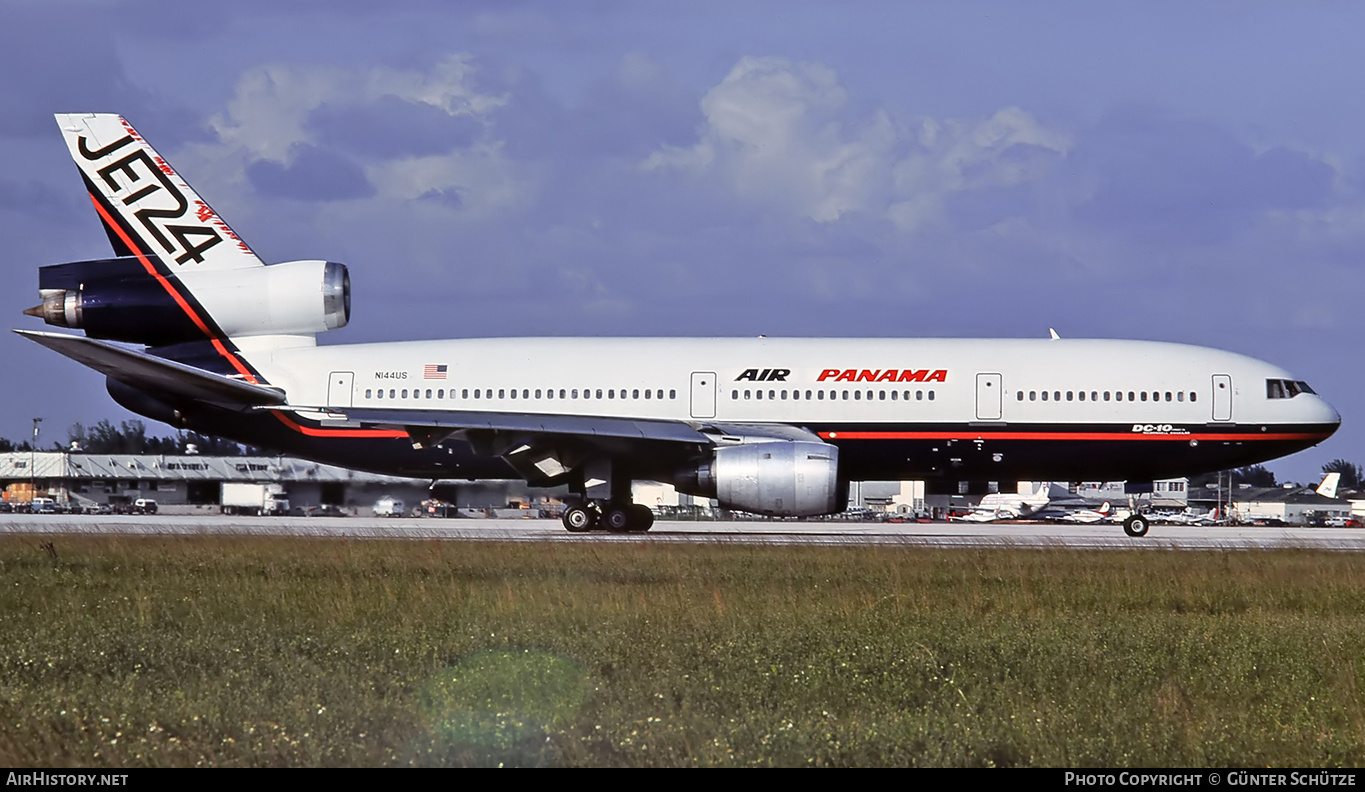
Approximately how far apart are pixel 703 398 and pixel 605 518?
2.98 m

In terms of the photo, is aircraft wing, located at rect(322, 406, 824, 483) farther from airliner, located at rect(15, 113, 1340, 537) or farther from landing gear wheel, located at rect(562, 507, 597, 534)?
landing gear wheel, located at rect(562, 507, 597, 534)

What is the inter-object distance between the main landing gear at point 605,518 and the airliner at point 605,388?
0.10 ft

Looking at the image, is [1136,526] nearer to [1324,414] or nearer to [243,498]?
[1324,414]

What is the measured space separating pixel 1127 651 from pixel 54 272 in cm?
2200

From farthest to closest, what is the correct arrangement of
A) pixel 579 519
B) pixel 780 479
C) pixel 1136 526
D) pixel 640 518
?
pixel 1136 526 < pixel 640 518 < pixel 579 519 < pixel 780 479

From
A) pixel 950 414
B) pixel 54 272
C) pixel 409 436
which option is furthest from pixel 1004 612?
pixel 54 272

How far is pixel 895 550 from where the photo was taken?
19172 millimetres

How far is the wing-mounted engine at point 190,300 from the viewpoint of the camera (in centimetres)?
2455

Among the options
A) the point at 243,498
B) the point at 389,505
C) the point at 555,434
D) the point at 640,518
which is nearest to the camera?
the point at 555,434

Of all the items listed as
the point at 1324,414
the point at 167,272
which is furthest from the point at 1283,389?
the point at 167,272

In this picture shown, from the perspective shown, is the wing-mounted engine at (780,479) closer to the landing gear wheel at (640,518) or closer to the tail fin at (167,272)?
the landing gear wheel at (640,518)

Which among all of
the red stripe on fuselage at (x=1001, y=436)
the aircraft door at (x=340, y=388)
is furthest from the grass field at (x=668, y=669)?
the aircraft door at (x=340, y=388)

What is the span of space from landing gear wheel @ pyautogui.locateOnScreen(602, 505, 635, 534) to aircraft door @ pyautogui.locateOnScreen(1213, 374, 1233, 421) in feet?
36.4

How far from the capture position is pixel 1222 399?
24.5 m
